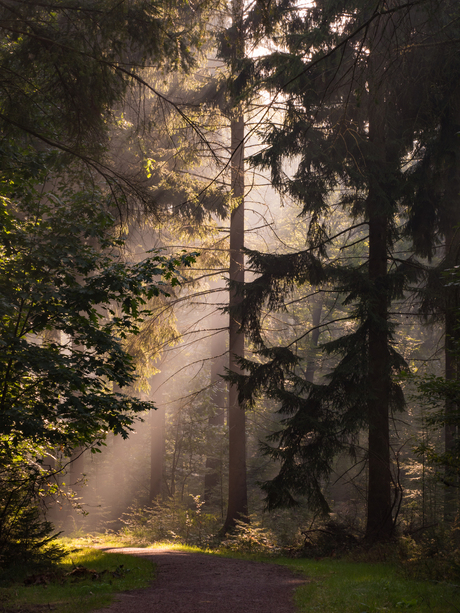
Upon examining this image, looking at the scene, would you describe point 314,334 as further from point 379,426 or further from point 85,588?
point 85,588

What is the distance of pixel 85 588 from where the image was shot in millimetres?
5793

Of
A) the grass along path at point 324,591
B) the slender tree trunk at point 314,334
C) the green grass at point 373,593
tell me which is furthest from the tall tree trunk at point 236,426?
the slender tree trunk at point 314,334

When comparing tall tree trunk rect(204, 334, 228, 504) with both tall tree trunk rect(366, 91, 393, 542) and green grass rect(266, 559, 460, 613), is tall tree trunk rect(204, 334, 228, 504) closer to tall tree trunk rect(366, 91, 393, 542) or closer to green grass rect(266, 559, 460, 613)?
tall tree trunk rect(366, 91, 393, 542)

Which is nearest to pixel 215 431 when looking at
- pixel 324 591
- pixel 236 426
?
pixel 236 426

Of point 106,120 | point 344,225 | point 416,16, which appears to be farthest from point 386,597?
point 344,225

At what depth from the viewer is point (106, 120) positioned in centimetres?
757

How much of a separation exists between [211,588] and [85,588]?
5.78 feet

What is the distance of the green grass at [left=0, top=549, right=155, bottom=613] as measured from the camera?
507 cm

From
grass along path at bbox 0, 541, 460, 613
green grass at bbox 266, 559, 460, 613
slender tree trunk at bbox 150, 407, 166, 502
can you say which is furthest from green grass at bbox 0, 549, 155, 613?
slender tree trunk at bbox 150, 407, 166, 502

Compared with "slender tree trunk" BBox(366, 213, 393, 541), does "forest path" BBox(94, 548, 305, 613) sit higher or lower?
lower

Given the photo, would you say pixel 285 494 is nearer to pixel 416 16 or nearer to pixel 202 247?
pixel 202 247

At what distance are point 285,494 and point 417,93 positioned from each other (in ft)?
28.4

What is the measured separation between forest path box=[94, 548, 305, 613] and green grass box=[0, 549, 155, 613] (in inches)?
7.9

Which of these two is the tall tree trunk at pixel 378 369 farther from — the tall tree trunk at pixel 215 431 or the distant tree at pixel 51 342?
the tall tree trunk at pixel 215 431
